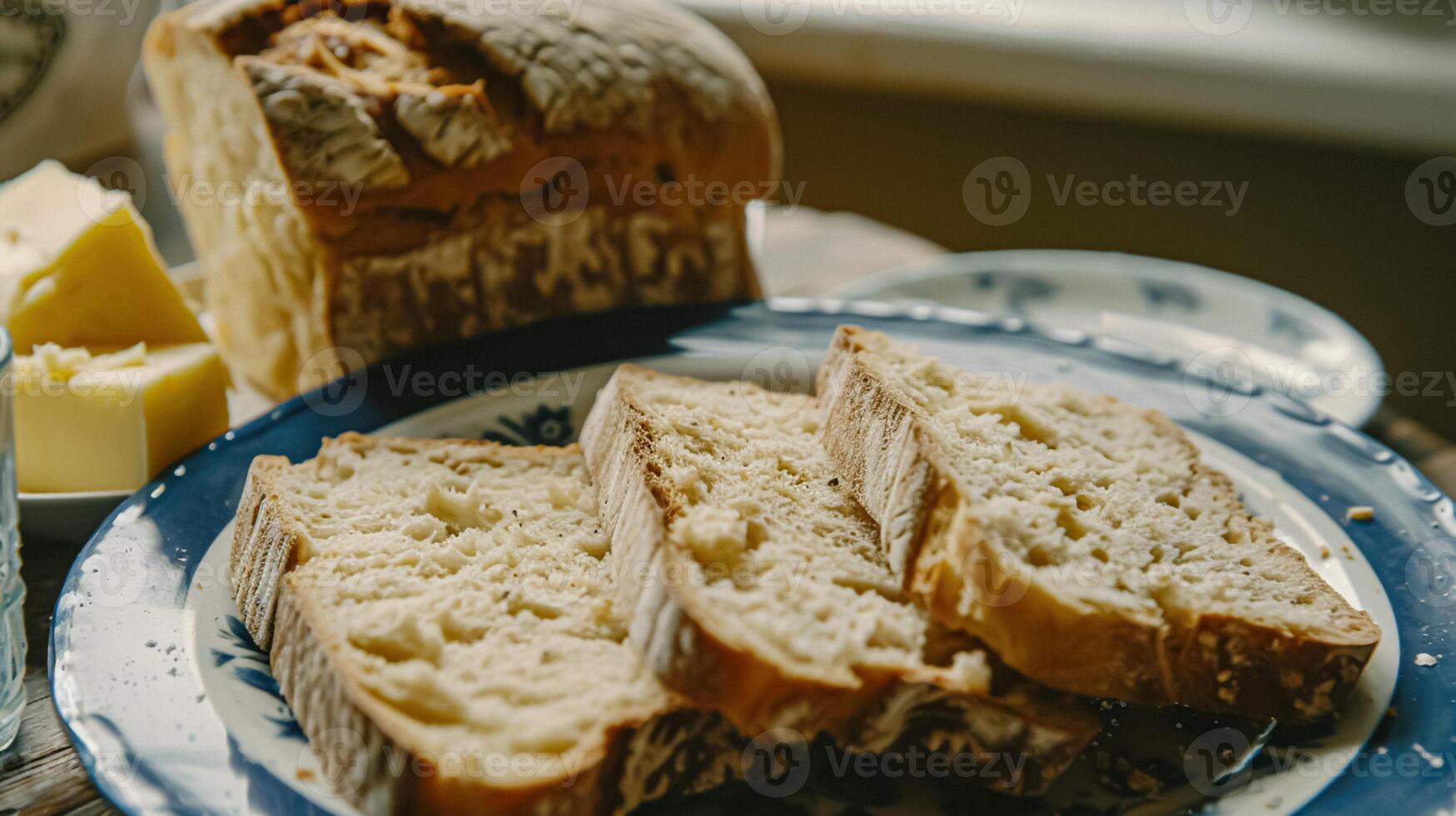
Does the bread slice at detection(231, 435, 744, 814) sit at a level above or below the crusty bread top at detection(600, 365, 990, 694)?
below

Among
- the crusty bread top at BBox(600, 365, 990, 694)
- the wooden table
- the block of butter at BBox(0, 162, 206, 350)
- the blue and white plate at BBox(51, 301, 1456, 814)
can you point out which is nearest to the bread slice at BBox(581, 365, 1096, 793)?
the crusty bread top at BBox(600, 365, 990, 694)

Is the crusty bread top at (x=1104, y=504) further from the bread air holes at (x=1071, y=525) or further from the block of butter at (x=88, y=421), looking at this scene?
the block of butter at (x=88, y=421)

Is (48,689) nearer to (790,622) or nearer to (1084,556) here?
(790,622)

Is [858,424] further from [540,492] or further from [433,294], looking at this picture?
[433,294]

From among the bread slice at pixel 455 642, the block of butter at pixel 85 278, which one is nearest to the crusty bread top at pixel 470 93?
the block of butter at pixel 85 278

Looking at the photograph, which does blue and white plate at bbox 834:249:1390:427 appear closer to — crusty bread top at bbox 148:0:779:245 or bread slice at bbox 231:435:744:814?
crusty bread top at bbox 148:0:779:245

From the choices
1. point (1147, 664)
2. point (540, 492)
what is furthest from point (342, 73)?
point (1147, 664)
